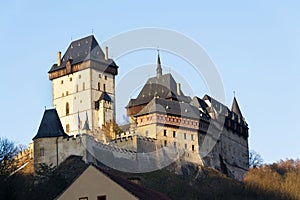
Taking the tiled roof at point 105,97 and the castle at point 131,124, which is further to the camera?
the tiled roof at point 105,97

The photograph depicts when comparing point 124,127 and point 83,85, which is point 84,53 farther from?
point 124,127

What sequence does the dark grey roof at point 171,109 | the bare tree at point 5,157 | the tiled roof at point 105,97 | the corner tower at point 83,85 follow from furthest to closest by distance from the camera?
the tiled roof at point 105,97 → the corner tower at point 83,85 → the dark grey roof at point 171,109 → the bare tree at point 5,157

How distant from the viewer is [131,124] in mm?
97938

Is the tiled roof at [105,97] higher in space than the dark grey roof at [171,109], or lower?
higher

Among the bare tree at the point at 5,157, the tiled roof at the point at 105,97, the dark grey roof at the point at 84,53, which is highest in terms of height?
the dark grey roof at the point at 84,53

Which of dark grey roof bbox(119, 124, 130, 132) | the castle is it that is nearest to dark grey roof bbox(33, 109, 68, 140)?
the castle

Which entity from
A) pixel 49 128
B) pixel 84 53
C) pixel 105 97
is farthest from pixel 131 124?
pixel 49 128

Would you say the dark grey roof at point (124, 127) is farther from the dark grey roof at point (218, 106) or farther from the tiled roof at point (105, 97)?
the dark grey roof at point (218, 106)

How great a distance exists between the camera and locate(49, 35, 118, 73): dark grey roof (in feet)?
359

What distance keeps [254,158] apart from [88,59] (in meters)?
29.7

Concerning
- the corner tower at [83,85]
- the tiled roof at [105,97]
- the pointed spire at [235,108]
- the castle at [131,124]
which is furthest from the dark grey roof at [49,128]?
the pointed spire at [235,108]

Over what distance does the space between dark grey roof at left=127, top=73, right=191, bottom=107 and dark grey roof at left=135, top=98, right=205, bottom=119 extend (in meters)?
3.84

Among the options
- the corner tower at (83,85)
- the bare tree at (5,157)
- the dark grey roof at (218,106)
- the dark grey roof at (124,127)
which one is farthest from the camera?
the dark grey roof at (218,106)

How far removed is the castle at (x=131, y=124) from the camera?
8262 centimetres
